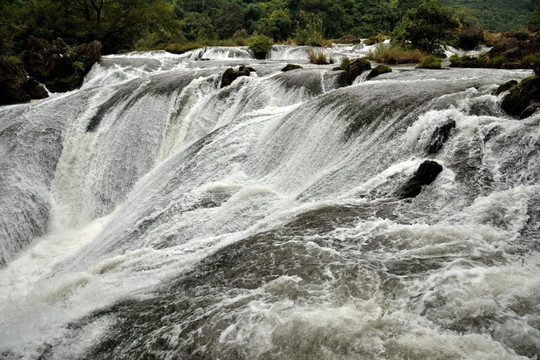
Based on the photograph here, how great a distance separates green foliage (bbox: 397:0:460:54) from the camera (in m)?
13.3

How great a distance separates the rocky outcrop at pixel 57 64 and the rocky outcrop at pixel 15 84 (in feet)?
2.77

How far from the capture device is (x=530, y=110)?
495 centimetres

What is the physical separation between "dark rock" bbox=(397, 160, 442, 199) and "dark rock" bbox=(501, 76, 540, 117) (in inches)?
75.4

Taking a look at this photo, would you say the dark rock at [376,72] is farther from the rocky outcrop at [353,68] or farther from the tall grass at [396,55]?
the tall grass at [396,55]

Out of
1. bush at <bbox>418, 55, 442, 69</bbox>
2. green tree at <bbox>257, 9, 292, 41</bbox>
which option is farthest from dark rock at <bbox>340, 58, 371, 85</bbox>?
green tree at <bbox>257, 9, 292, 41</bbox>

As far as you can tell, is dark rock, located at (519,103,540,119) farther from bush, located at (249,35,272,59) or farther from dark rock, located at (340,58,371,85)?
bush, located at (249,35,272,59)

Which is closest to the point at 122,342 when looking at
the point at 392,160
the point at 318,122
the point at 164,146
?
the point at 392,160

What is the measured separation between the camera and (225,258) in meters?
4.02

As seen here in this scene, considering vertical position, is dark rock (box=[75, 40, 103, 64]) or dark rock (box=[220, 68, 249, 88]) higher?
dark rock (box=[75, 40, 103, 64])

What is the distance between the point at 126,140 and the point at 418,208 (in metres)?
8.12

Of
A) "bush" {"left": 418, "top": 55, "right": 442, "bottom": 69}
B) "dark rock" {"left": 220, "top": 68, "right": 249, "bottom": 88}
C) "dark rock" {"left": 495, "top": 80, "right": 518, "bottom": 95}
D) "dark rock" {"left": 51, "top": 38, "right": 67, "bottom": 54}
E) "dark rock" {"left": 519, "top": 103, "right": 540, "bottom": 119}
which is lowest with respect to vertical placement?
"dark rock" {"left": 519, "top": 103, "right": 540, "bottom": 119}

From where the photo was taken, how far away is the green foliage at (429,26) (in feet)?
43.6

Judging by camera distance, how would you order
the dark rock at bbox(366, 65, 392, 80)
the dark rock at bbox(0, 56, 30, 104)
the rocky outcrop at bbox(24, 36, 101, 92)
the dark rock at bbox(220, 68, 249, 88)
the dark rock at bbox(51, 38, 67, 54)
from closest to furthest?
the dark rock at bbox(366, 65, 392, 80) → the dark rock at bbox(220, 68, 249, 88) → the dark rock at bbox(0, 56, 30, 104) → the rocky outcrop at bbox(24, 36, 101, 92) → the dark rock at bbox(51, 38, 67, 54)

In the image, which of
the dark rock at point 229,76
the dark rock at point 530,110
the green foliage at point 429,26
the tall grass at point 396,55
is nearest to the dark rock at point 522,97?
the dark rock at point 530,110
